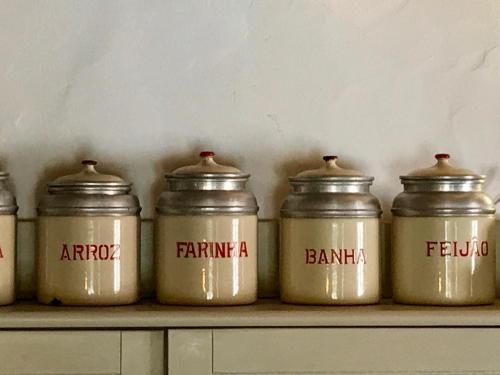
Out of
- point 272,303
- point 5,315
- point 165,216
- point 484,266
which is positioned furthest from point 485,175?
point 5,315

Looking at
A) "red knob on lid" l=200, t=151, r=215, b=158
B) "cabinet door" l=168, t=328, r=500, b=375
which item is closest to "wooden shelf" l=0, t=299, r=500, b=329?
"cabinet door" l=168, t=328, r=500, b=375

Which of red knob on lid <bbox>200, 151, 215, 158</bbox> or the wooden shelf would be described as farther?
red knob on lid <bbox>200, 151, 215, 158</bbox>

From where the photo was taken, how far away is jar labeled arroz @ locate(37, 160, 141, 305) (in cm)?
121

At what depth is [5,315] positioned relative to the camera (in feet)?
3.65

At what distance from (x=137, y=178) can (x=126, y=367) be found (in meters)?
0.34

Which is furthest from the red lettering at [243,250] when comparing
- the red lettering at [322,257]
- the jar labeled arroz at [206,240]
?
the red lettering at [322,257]

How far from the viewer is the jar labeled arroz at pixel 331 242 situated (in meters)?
1.21

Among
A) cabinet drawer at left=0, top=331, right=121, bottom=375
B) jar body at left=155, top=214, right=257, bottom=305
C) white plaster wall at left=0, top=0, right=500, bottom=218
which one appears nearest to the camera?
cabinet drawer at left=0, top=331, right=121, bottom=375

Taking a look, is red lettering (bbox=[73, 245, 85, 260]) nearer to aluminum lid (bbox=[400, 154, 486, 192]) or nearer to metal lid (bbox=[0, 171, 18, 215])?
metal lid (bbox=[0, 171, 18, 215])

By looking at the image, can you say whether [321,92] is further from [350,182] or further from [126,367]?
[126,367]

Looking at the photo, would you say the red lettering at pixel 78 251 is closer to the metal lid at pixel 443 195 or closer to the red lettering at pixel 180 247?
the red lettering at pixel 180 247

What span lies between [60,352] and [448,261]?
20.6 inches

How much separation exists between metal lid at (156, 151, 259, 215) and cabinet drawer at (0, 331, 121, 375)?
0.21 metres

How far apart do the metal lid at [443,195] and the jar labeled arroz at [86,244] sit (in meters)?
0.39
